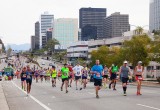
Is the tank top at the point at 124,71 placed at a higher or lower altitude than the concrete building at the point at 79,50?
lower

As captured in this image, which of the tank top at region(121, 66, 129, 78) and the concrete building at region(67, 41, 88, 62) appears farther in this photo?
the concrete building at region(67, 41, 88, 62)

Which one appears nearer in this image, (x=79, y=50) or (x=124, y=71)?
(x=124, y=71)

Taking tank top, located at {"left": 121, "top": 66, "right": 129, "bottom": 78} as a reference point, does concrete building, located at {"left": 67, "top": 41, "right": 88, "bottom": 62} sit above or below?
above

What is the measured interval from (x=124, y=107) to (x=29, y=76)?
9291 millimetres

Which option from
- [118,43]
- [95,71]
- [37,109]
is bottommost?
[37,109]

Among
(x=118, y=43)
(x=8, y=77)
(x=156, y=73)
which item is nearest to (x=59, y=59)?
(x=118, y=43)

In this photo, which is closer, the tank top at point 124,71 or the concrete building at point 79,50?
the tank top at point 124,71

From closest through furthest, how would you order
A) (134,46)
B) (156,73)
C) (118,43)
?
Result: (134,46) → (156,73) → (118,43)

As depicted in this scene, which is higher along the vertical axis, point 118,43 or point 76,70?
point 118,43

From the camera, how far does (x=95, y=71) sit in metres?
20.5

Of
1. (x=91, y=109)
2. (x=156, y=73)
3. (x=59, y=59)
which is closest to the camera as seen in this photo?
(x=91, y=109)

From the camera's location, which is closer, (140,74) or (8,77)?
(140,74)

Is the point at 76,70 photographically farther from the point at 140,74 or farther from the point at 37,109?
Answer: the point at 37,109

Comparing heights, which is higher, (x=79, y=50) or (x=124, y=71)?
(x=79, y=50)
